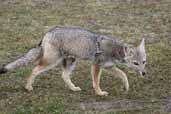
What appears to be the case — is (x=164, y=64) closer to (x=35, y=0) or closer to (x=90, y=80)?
(x=90, y=80)

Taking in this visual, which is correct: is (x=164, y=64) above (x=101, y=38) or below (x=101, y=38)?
below

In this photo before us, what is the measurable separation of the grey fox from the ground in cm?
37

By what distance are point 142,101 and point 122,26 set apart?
5.94 m

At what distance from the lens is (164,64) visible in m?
10.7

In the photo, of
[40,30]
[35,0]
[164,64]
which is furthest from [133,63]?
[35,0]

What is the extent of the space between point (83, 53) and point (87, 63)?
6.39 feet

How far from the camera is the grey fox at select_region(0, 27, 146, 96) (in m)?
8.62

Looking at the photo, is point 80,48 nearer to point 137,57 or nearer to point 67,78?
point 67,78

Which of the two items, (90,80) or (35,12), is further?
(35,12)

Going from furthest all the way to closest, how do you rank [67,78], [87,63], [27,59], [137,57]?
[87,63] < [67,78] < [27,59] < [137,57]

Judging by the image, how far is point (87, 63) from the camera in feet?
35.4

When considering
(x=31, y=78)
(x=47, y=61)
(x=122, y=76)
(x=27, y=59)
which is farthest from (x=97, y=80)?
(x=27, y=59)

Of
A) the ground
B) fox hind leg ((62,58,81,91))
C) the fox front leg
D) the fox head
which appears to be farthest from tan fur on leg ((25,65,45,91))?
the fox head

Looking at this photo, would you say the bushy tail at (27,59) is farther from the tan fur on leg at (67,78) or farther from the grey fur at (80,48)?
the tan fur on leg at (67,78)
